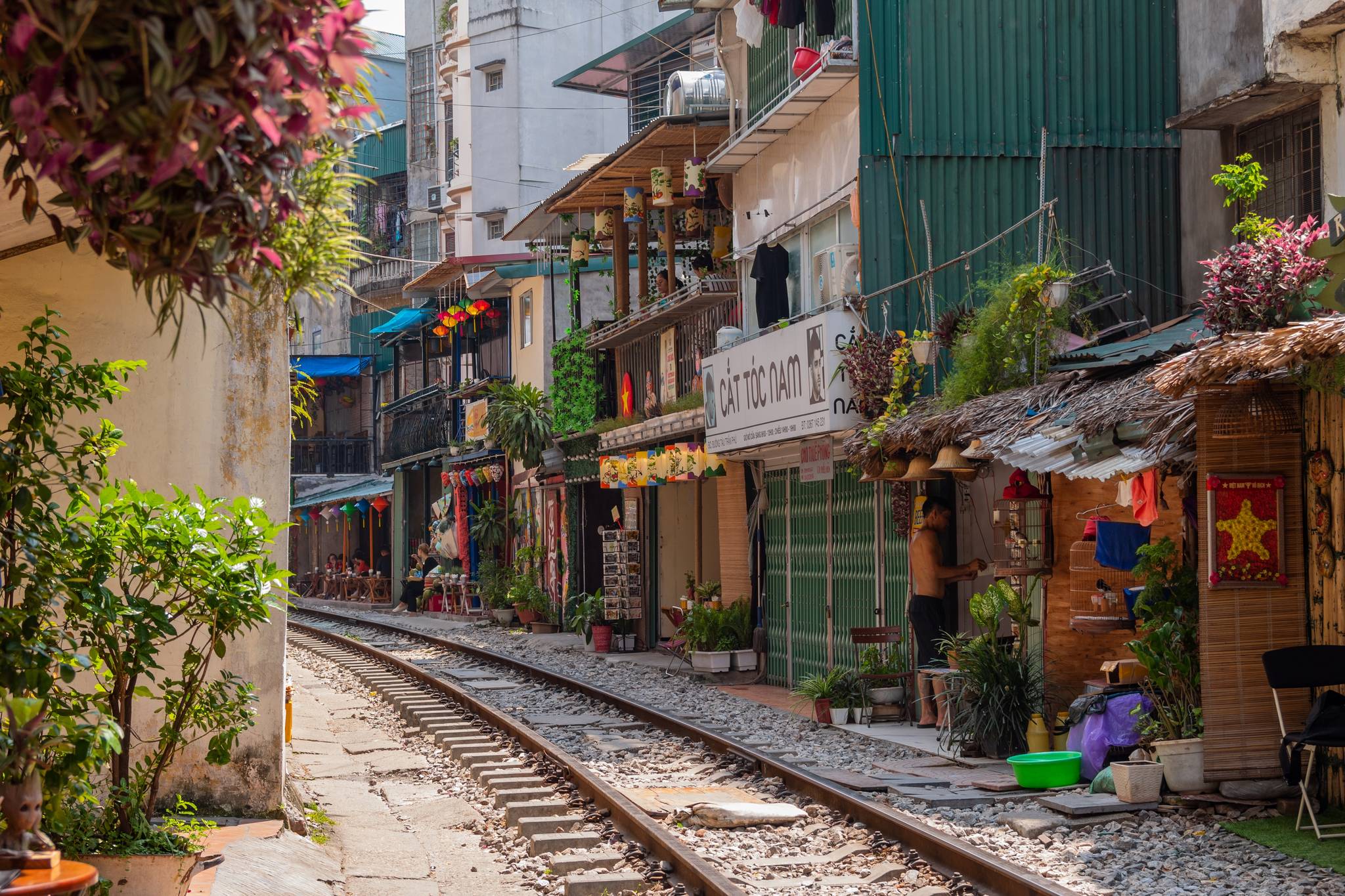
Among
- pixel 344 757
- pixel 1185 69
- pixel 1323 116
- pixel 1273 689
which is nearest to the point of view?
pixel 1273 689

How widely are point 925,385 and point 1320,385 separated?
6.81m

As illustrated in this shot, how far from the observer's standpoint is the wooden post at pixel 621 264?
2455 centimetres

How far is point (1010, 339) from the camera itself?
42.7 feet

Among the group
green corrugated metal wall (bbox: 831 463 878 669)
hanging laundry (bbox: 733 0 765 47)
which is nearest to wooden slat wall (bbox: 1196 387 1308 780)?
green corrugated metal wall (bbox: 831 463 878 669)

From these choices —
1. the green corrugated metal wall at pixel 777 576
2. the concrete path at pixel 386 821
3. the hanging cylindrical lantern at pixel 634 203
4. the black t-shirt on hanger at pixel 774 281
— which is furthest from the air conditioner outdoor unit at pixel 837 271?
the concrete path at pixel 386 821

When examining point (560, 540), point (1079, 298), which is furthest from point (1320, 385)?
Answer: point (560, 540)

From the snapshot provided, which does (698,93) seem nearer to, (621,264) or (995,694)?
(621,264)

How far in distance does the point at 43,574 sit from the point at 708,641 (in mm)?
14897

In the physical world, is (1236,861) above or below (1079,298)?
below

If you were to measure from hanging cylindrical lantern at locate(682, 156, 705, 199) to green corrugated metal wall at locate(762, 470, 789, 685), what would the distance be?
153 inches

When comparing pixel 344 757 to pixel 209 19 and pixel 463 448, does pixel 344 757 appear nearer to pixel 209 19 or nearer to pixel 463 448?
pixel 209 19

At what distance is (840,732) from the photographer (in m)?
14.0

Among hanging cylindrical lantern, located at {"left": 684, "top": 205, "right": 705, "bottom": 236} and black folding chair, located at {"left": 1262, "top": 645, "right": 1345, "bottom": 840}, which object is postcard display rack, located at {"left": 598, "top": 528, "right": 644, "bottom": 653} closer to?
hanging cylindrical lantern, located at {"left": 684, "top": 205, "right": 705, "bottom": 236}

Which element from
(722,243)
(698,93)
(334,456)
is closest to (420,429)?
(334,456)
